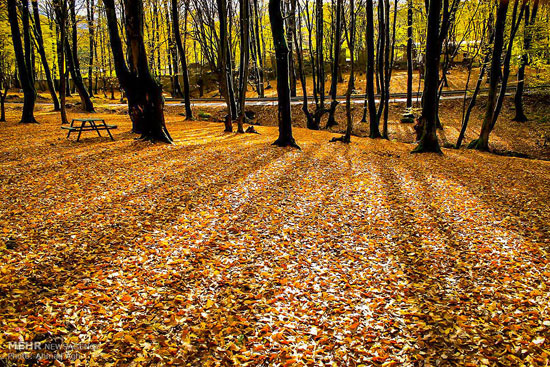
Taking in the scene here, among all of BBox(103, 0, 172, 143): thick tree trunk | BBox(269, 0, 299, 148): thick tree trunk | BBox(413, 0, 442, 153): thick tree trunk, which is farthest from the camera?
BBox(413, 0, 442, 153): thick tree trunk

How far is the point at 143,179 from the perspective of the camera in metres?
6.98

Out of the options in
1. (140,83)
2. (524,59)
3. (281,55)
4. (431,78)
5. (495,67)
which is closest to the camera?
(140,83)

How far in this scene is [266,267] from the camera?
13.6ft

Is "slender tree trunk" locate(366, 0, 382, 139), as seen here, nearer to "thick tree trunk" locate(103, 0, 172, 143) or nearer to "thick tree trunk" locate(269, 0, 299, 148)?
"thick tree trunk" locate(269, 0, 299, 148)

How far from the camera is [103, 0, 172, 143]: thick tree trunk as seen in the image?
9.88 meters

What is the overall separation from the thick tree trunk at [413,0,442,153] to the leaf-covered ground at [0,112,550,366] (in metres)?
4.40

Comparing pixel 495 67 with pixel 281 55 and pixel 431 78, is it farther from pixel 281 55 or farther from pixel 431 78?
pixel 281 55

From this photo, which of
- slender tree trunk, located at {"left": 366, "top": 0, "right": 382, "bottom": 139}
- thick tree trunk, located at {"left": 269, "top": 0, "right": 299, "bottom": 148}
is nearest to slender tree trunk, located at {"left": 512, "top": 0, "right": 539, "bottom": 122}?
slender tree trunk, located at {"left": 366, "top": 0, "right": 382, "bottom": 139}

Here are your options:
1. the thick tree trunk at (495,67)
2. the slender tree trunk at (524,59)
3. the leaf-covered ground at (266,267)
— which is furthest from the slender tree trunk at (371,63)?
the slender tree trunk at (524,59)

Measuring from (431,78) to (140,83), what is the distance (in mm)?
10900

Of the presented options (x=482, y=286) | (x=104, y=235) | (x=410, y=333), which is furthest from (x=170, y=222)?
(x=482, y=286)

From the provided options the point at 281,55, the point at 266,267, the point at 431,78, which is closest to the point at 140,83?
the point at 281,55

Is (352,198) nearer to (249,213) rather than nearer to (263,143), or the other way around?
(249,213)

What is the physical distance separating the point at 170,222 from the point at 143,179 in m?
2.42
